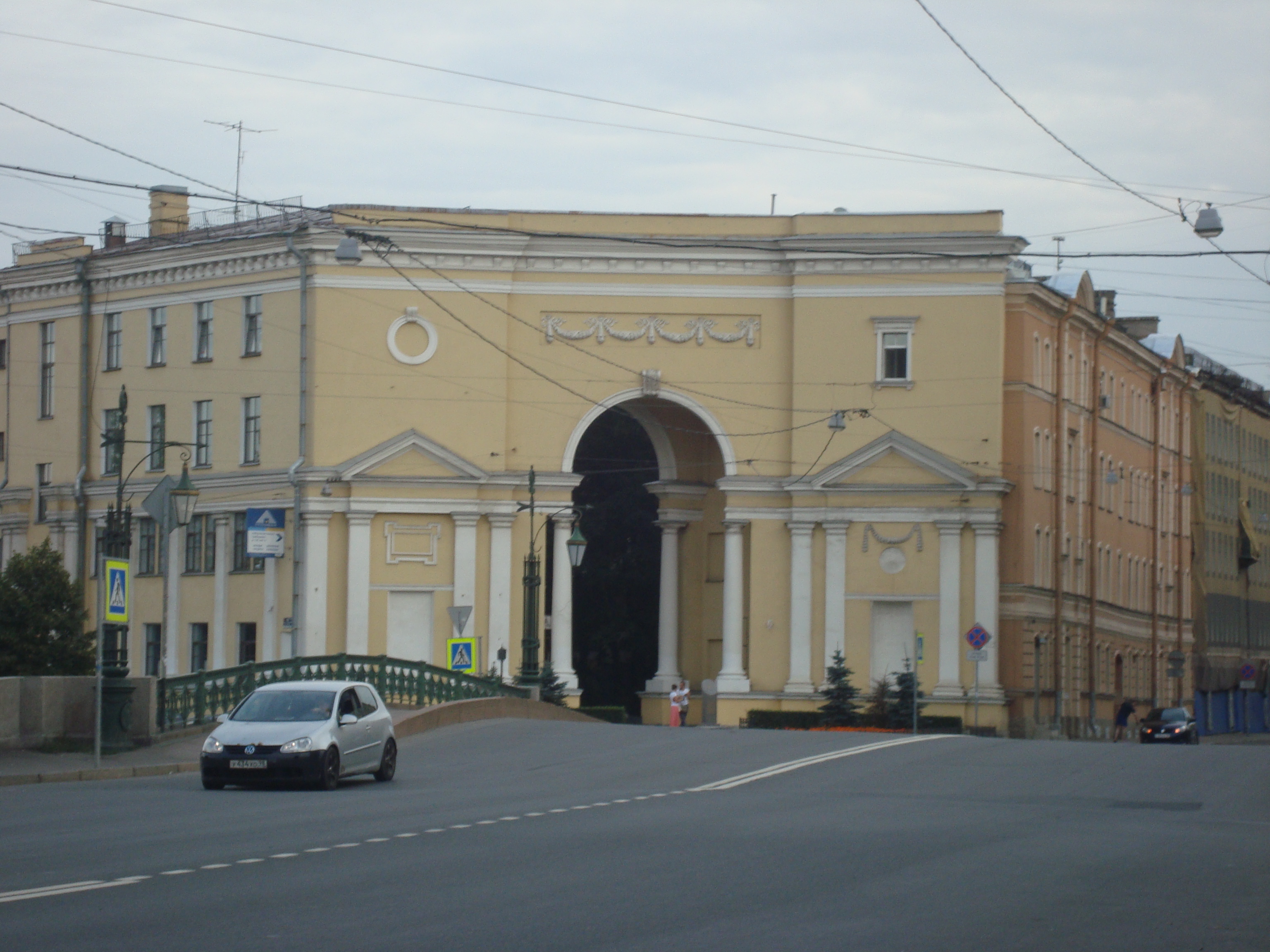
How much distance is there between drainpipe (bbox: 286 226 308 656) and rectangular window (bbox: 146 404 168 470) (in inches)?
253

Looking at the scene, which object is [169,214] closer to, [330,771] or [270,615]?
[270,615]

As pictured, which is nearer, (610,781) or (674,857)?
(674,857)

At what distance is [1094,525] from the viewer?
66.8 m

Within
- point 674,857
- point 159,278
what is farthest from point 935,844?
point 159,278

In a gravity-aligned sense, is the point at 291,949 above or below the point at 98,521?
below

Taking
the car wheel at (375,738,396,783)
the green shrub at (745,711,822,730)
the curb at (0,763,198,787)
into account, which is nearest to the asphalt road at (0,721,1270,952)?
the car wheel at (375,738,396,783)

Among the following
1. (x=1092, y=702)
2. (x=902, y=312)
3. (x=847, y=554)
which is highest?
(x=902, y=312)

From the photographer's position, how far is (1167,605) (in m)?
79.4

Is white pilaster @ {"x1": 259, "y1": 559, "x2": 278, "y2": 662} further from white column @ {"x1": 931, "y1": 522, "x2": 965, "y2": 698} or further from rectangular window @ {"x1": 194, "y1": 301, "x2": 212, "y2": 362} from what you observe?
white column @ {"x1": 931, "y1": 522, "x2": 965, "y2": 698}

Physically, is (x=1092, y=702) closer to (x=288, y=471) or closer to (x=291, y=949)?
(x=288, y=471)

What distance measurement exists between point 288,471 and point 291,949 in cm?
4593

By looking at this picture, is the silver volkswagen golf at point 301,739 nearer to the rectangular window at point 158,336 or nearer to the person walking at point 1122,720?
the rectangular window at point 158,336

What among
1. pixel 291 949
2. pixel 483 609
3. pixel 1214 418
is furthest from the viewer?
pixel 1214 418

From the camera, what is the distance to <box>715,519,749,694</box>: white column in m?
55.9
